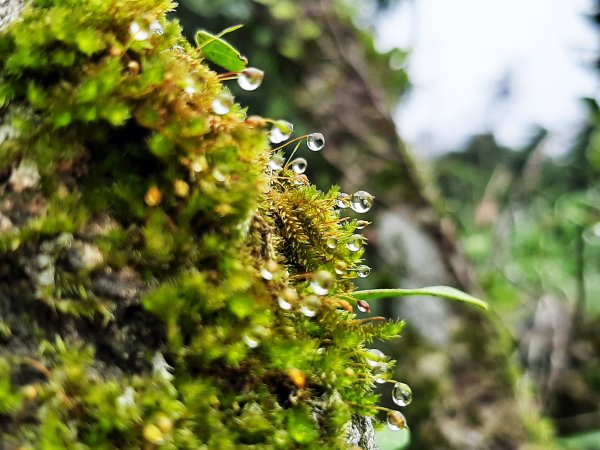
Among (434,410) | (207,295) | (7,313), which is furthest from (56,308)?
(434,410)

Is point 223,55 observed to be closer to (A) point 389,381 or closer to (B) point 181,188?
(B) point 181,188

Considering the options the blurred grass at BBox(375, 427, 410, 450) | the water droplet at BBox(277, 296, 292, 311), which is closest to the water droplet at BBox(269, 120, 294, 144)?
the water droplet at BBox(277, 296, 292, 311)

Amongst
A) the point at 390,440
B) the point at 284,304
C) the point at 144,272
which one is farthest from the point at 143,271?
the point at 390,440

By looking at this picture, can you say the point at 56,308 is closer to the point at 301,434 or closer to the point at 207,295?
the point at 207,295

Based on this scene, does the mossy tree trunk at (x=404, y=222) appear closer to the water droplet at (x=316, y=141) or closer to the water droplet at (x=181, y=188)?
the water droplet at (x=316, y=141)

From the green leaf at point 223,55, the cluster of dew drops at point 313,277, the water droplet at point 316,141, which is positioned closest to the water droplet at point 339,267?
the cluster of dew drops at point 313,277

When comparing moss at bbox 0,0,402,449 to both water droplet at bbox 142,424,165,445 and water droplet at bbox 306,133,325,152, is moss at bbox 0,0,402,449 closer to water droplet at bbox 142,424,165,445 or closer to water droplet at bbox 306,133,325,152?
water droplet at bbox 142,424,165,445
